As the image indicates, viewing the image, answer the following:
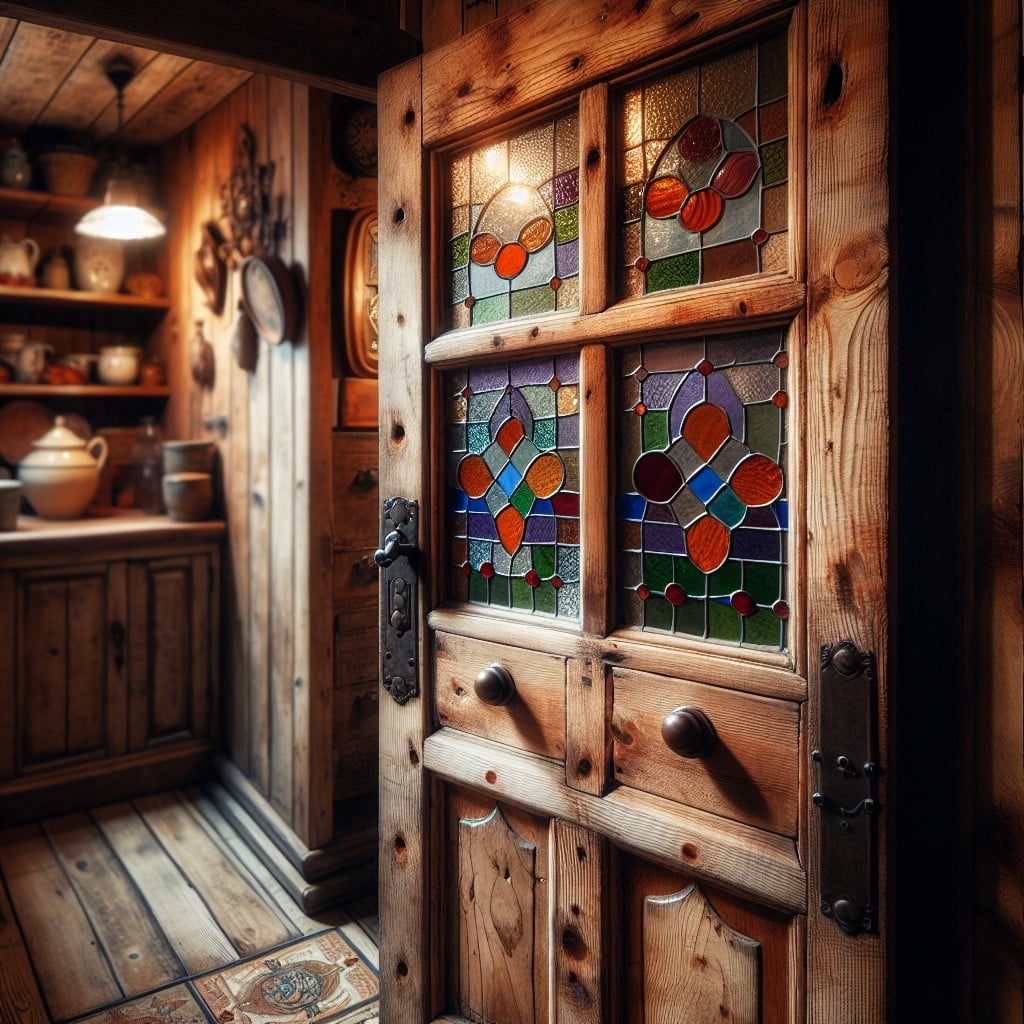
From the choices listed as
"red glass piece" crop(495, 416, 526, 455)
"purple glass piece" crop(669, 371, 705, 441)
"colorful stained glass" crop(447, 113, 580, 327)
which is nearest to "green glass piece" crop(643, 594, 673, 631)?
"purple glass piece" crop(669, 371, 705, 441)

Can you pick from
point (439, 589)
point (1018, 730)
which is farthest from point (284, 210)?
point (1018, 730)

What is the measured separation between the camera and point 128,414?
134 inches

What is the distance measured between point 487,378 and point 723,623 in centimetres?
53

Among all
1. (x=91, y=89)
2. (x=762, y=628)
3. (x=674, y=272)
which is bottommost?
(x=762, y=628)

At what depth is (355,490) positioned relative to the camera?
2312 millimetres

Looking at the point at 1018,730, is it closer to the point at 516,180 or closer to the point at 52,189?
the point at 516,180

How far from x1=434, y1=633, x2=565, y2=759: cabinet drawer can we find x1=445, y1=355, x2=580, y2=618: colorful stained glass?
0.25 feet

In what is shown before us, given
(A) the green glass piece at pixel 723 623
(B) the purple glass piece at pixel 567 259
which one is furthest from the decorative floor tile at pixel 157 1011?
(B) the purple glass piece at pixel 567 259

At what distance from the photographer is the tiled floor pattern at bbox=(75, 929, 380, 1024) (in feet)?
5.75

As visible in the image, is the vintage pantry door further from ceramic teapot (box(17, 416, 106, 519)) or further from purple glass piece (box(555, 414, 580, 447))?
ceramic teapot (box(17, 416, 106, 519))

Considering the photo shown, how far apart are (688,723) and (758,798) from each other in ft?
0.39

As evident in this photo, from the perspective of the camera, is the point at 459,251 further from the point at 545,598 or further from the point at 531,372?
the point at 545,598

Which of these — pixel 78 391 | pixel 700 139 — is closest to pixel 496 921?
pixel 700 139

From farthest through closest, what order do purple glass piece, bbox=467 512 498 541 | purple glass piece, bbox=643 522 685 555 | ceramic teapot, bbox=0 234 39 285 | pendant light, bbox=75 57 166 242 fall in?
ceramic teapot, bbox=0 234 39 285
pendant light, bbox=75 57 166 242
purple glass piece, bbox=467 512 498 541
purple glass piece, bbox=643 522 685 555
